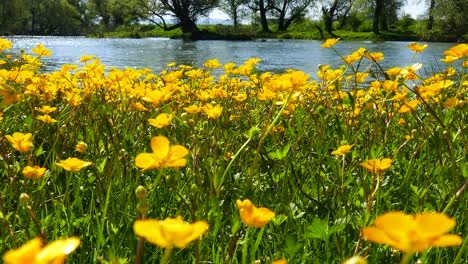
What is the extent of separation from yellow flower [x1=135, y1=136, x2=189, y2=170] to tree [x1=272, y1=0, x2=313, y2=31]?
4169 centimetres

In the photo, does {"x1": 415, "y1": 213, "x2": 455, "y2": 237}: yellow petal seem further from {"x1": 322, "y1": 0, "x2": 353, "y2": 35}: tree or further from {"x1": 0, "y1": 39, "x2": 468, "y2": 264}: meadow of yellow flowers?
{"x1": 322, "y1": 0, "x2": 353, "y2": 35}: tree

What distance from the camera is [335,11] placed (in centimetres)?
4131


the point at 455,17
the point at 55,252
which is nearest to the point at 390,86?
the point at 55,252

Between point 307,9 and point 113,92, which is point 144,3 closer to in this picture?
point 307,9

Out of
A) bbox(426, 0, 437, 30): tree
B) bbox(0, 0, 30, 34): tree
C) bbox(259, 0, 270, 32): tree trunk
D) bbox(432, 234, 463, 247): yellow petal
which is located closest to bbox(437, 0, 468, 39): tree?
bbox(426, 0, 437, 30): tree

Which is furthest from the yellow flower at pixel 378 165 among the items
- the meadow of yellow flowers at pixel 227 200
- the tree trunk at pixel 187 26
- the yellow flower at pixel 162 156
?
the tree trunk at pixel 187 26

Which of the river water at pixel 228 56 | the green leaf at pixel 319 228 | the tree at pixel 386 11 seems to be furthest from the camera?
the tree at pixel 386 11

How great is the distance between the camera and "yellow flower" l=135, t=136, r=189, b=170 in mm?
696

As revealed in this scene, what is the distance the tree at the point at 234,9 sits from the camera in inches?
1591

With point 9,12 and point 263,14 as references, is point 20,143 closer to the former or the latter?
point 9,12

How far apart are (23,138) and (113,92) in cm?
147

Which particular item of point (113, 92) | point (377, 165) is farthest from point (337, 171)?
point (113, 92)

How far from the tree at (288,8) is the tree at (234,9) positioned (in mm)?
2449

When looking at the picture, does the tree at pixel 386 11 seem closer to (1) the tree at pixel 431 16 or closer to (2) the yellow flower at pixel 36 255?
(1) the tree at pixel 431 16
